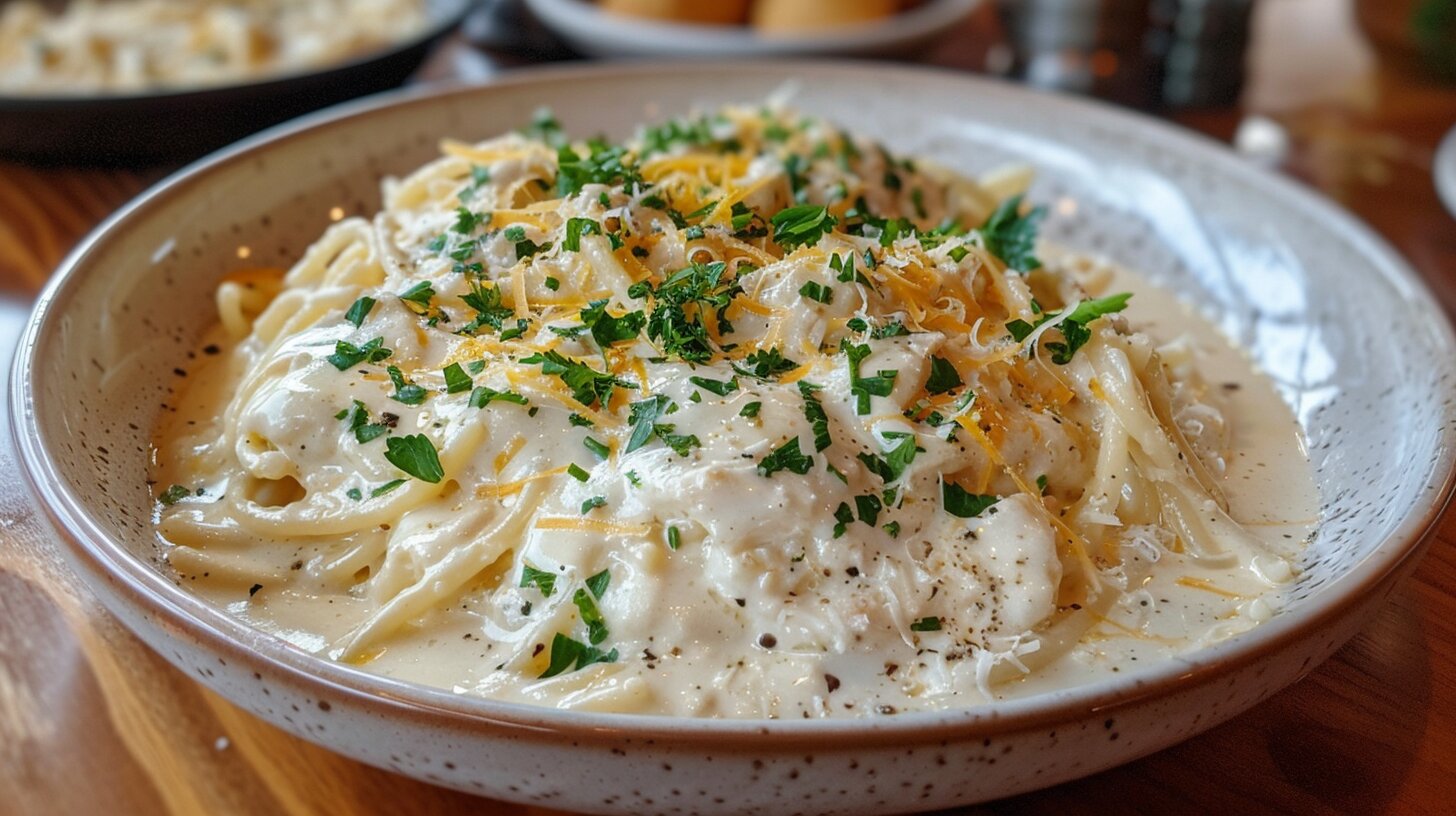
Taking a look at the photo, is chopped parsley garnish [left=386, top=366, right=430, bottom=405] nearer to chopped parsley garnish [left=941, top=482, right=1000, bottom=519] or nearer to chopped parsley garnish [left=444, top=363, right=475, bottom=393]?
chopped parsley garnish [left=444, top=363, right=475, bottom=393]

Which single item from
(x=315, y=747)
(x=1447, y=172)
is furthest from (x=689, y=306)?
(x=1447, y=172)

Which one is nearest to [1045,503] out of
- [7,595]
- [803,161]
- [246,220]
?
[803,161]

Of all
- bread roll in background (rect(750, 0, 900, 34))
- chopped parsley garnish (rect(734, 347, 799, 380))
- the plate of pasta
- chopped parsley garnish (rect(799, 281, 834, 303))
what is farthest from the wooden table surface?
bread roll in background (rect(750, 0, 900, 34))

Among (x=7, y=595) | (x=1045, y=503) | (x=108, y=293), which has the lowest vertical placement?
(x=7, y=595)

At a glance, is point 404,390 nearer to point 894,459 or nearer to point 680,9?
point 894,459

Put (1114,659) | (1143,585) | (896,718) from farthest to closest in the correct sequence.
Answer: (1143,585)
(1114,659)
(896,718)

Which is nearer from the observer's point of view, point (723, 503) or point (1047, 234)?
point (723, 503)

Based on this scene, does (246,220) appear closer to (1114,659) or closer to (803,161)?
(803,161)
